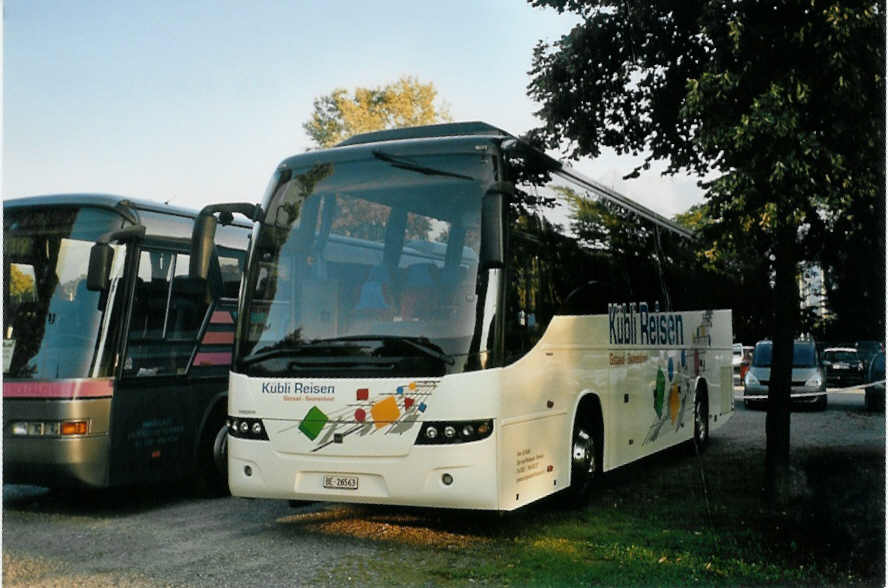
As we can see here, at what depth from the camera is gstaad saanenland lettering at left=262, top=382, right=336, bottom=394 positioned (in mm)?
7180

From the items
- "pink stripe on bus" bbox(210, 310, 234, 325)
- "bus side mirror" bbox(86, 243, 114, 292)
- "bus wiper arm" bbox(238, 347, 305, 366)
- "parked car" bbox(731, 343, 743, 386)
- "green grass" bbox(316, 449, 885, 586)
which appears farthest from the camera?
"parked car" bbox(731, 343, 743, 386)

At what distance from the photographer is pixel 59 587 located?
6.34 metres

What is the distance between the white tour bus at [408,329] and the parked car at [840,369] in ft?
52.7

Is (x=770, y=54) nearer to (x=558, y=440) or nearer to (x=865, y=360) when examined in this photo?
(x=558, y=440)

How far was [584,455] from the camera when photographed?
8.67m

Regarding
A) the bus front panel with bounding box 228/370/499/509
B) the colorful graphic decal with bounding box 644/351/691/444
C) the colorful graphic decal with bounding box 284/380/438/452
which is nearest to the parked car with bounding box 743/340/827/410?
the colorful graphic decal with bounding box 644/351/691/444

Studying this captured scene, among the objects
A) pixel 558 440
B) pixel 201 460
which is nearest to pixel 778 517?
pixel 558 440

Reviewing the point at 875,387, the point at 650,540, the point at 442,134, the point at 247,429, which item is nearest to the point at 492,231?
the point at 442,134

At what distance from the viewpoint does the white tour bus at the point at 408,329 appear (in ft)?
22.8

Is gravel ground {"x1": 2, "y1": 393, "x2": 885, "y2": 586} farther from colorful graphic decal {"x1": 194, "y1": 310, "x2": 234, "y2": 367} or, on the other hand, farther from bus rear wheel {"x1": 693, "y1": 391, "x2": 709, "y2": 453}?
bus rear wheel {"x1": 693, "y1": 391, "x2": 709, "y2": 453}

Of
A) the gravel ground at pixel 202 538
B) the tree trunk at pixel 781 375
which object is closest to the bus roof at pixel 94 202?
the gravel ground at pixel 202 538

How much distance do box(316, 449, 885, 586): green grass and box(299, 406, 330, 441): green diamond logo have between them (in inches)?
39.3

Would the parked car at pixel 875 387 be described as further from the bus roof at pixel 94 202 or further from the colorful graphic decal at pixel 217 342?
the bus roof at pixel 94 202

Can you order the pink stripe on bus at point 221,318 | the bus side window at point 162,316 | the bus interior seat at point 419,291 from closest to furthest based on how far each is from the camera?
the bus interior seat at point 419,291, the bus side window at point 162,316, the pink stripe on bus at point 221,318
